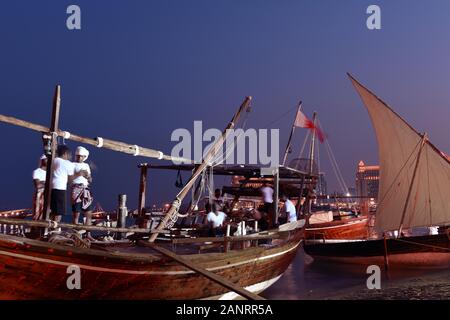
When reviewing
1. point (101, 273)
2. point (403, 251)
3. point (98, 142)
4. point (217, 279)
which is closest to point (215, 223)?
point (98, 142)

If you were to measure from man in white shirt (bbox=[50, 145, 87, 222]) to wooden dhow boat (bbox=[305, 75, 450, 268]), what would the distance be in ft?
45.2

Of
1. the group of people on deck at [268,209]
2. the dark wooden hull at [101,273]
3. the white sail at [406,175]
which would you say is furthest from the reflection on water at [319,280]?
the dark wooden hull at [101,273]

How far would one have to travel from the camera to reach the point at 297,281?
54.1 feet

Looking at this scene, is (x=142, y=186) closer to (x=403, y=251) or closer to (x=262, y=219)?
(x=262, y=219)

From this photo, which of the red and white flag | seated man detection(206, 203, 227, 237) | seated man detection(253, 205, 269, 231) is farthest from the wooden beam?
the red and white flag

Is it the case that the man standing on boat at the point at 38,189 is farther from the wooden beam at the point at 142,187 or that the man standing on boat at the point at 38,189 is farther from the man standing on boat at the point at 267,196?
the man standing on boat at the point at 267,196

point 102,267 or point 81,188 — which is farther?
point 81,188

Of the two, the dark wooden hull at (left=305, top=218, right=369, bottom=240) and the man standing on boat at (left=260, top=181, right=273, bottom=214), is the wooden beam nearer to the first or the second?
the man standing on boat at (left=260, top=181, right=273, bottom=214)

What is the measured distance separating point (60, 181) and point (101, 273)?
256cm

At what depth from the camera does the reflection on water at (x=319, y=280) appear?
13.7m

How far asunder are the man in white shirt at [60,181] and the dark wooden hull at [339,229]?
59.2 ft

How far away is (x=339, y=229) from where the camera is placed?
28.0 m

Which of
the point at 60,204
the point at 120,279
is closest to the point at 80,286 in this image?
the point at 120,279

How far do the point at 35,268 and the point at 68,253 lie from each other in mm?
525
